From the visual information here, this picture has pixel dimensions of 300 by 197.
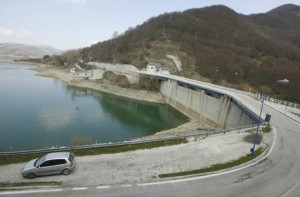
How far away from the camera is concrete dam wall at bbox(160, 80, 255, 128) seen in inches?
2094

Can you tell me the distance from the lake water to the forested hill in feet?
101

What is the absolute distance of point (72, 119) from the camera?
5759 centimetres

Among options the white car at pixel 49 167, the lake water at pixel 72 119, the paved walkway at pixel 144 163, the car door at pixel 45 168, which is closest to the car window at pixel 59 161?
the white car at pixel 49 167

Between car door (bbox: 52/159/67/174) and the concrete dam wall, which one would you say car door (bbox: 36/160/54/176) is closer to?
car door (bbox: 52/159/67/174)

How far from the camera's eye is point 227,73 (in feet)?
352

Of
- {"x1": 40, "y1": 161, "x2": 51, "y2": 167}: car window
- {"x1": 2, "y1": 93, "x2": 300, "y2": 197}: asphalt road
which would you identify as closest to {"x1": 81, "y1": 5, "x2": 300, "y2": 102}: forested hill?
{"x1": 2, "y1": 93, "x2": 300, "y2": 197}: asphalt road

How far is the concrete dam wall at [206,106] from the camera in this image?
53.2 meters

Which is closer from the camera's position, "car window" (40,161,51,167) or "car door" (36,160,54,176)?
"car door" (36,160,54,176)

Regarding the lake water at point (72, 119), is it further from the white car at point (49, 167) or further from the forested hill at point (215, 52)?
the forested hill at point (215, 52)

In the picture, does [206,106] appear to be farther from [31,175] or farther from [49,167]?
[31,175]

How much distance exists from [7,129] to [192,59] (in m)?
85.6

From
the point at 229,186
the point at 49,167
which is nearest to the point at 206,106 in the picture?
the point at 229,186

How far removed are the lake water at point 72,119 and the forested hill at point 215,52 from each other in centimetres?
3079

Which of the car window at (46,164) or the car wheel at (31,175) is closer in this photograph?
the car wheel at (31,175)
